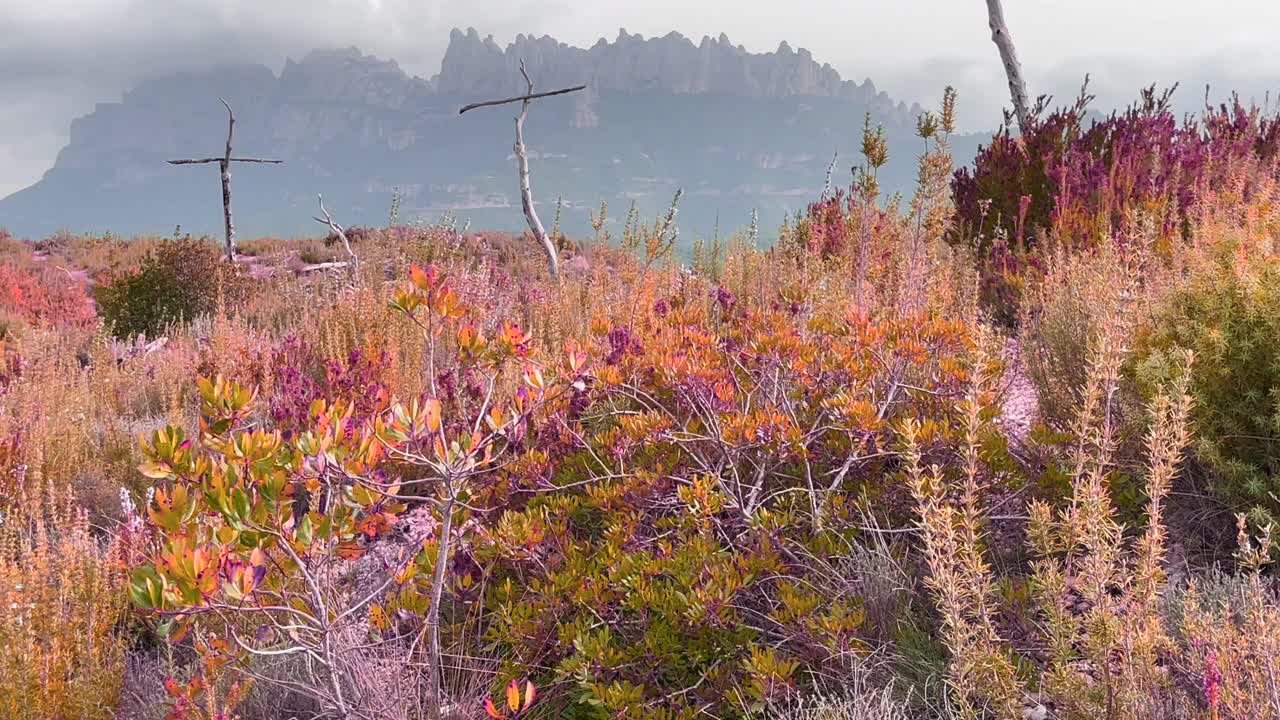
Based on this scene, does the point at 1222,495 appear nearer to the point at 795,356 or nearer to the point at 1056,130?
the point at 795,356

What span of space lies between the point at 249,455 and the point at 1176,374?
109 inches

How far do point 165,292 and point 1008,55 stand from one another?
12713mm

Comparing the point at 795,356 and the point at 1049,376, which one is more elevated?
the point at 795,356

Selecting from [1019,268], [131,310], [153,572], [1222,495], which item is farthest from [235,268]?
[1222,495]

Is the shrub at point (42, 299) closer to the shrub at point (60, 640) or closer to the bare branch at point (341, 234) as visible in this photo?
the bare branch at point (341, 234)

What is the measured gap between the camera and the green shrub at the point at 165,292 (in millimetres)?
10500

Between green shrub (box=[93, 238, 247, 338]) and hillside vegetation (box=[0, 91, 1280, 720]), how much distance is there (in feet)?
23.3

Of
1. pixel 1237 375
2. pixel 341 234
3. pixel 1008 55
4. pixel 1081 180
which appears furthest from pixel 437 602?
pixel 1008 55

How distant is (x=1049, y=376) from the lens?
3705 mm

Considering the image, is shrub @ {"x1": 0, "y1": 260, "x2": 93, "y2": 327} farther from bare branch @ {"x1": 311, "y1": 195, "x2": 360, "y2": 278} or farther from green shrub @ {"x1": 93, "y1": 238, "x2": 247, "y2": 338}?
bare branch @ {"x1": 311, "y1": 195, "x2": 360, "y2": 278}

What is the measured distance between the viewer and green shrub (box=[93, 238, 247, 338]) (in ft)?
34.4

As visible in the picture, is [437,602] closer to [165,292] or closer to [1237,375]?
[1237,375]

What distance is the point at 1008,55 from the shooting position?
11109mm

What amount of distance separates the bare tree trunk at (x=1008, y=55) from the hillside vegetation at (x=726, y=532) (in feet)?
24.8
